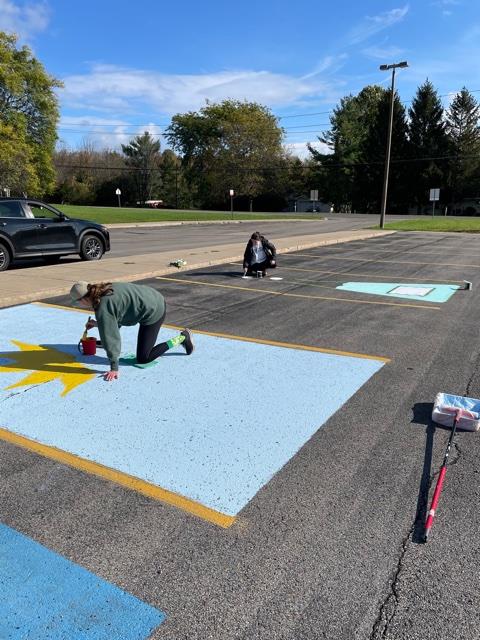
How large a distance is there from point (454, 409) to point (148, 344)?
3.10 metres

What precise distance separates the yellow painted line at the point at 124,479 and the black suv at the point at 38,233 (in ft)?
30.2

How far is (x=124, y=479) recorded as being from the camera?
3.31 metres

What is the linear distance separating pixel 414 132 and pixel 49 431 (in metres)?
74.8

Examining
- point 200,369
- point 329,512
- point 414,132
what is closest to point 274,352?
point 200,369

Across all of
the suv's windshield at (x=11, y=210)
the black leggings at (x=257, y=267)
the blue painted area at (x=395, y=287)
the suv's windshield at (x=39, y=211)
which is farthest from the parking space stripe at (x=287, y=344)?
the suv's windshield at (x=39, y=211)

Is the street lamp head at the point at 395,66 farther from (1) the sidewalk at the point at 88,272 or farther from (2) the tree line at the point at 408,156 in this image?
(2) the tree line at the point at 408,156

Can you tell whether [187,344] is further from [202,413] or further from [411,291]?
[411,291]

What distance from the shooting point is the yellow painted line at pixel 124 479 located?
2939 millimetres

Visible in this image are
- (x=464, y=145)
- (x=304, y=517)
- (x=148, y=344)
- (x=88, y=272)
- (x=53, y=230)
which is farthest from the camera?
(x=464, y=145)

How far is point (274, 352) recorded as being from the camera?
6.06 m

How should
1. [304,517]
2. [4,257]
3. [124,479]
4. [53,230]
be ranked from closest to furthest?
[304,517], [124,479], [4,257], [53,230]

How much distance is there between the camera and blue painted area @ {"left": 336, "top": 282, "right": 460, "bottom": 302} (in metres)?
9.48

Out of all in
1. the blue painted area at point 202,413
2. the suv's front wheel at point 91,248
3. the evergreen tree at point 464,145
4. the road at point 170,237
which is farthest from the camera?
the evergreen tree at point 464,145

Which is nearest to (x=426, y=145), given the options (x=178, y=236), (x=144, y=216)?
(x=144, y=216)
